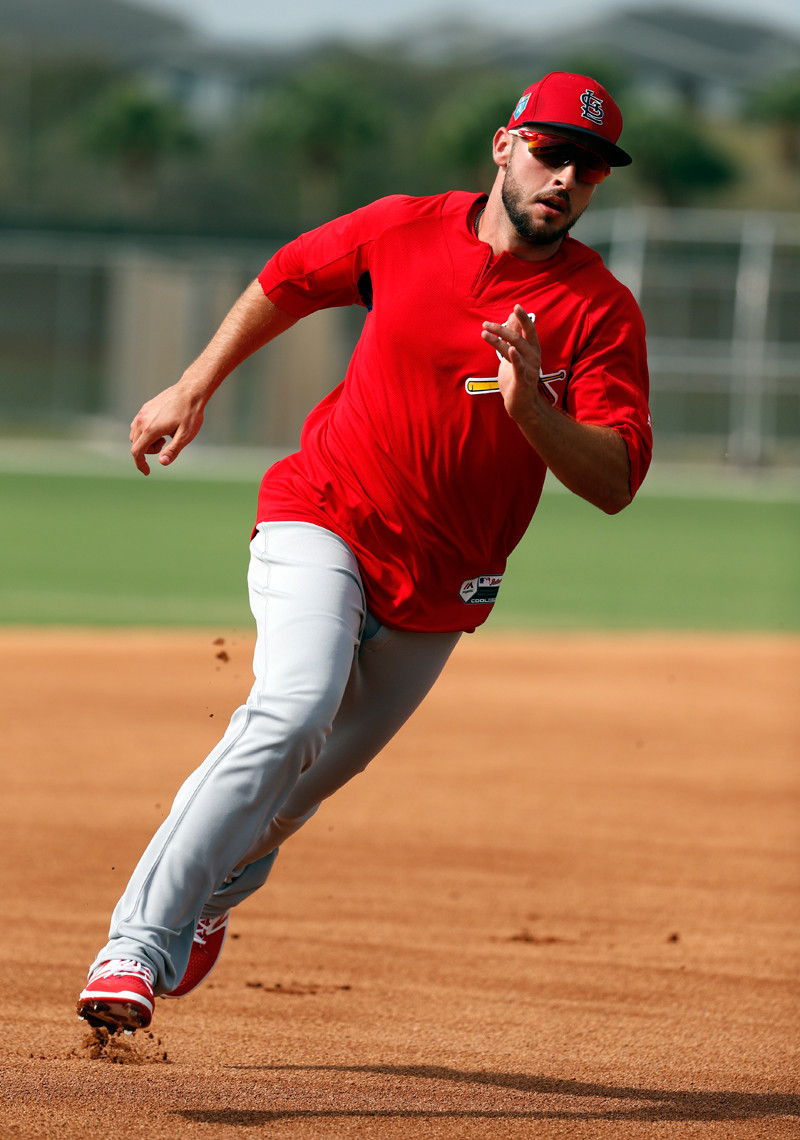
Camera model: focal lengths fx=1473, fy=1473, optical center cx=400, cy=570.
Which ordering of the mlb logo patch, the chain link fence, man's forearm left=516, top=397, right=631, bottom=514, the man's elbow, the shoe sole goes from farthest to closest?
1. the chain link fence
2. the mlb logo patch
3. the man's elbow
4. man's forearm left=516, top=397, right=631, bottom=514
5. the shoe sole

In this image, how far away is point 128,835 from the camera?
5.84 meters

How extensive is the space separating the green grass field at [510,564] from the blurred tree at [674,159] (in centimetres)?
4771

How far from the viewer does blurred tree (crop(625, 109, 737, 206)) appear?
66.8 metres

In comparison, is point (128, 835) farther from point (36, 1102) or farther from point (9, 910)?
point (36, 1102)

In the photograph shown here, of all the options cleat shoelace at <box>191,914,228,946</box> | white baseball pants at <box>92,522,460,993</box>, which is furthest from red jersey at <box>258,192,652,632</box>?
cleat shoelace at <box>191,914,228,946</box>

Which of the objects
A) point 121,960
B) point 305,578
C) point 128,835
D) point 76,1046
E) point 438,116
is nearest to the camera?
point 121,960

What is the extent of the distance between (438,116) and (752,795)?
2855 inches

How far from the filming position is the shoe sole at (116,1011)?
2.89 meters

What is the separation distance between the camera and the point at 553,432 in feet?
9.95

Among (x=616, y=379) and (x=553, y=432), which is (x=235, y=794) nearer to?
(x=553, y=432)

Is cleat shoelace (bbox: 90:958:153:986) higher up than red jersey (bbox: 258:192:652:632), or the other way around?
red jersey (bbox: 258:192:652:632)

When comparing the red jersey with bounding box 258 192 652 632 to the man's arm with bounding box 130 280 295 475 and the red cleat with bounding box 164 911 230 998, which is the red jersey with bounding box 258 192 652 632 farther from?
the red cleat with bounding box 164 911 230 998

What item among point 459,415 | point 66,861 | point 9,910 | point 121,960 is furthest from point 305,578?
point 66,861

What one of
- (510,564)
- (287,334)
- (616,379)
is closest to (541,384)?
(616,379)
